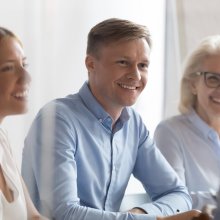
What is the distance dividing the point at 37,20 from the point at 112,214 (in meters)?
0.43

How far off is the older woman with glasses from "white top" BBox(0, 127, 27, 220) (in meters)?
0.53

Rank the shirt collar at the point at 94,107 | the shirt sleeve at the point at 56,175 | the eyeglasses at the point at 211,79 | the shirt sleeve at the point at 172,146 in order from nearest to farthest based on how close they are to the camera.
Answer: the shirt sleeve at the point at 56,175 < the shirt collar at the point at 94,107 < the shirt sleeve at the point at 172,146 < the eyeglasses at the point at 211,79

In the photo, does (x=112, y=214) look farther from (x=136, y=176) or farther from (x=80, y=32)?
(x=80, y=32)

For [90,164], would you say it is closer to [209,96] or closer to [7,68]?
[7,68]

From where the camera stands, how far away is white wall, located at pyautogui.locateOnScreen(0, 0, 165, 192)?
0.99 m

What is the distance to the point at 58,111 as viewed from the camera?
115 centimetres

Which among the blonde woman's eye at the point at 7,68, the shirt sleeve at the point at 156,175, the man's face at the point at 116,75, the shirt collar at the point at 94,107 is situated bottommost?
the shirt sleeve at the point at 156,175

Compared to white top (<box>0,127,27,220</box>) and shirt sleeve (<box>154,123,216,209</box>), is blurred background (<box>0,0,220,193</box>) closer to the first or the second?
white top (<box>0,127,27,220</box>)

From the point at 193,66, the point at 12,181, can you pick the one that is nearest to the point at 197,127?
the point at 193,66

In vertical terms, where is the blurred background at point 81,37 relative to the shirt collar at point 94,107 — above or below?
above

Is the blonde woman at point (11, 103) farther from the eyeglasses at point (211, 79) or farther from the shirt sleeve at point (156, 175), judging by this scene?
the eyeglasses at point (211, 79)

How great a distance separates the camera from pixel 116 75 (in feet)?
Result: 4.10

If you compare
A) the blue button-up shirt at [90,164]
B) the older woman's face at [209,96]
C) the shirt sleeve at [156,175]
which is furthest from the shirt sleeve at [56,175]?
the older woman's face at [209,96]

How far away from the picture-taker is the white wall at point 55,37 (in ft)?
3.25
